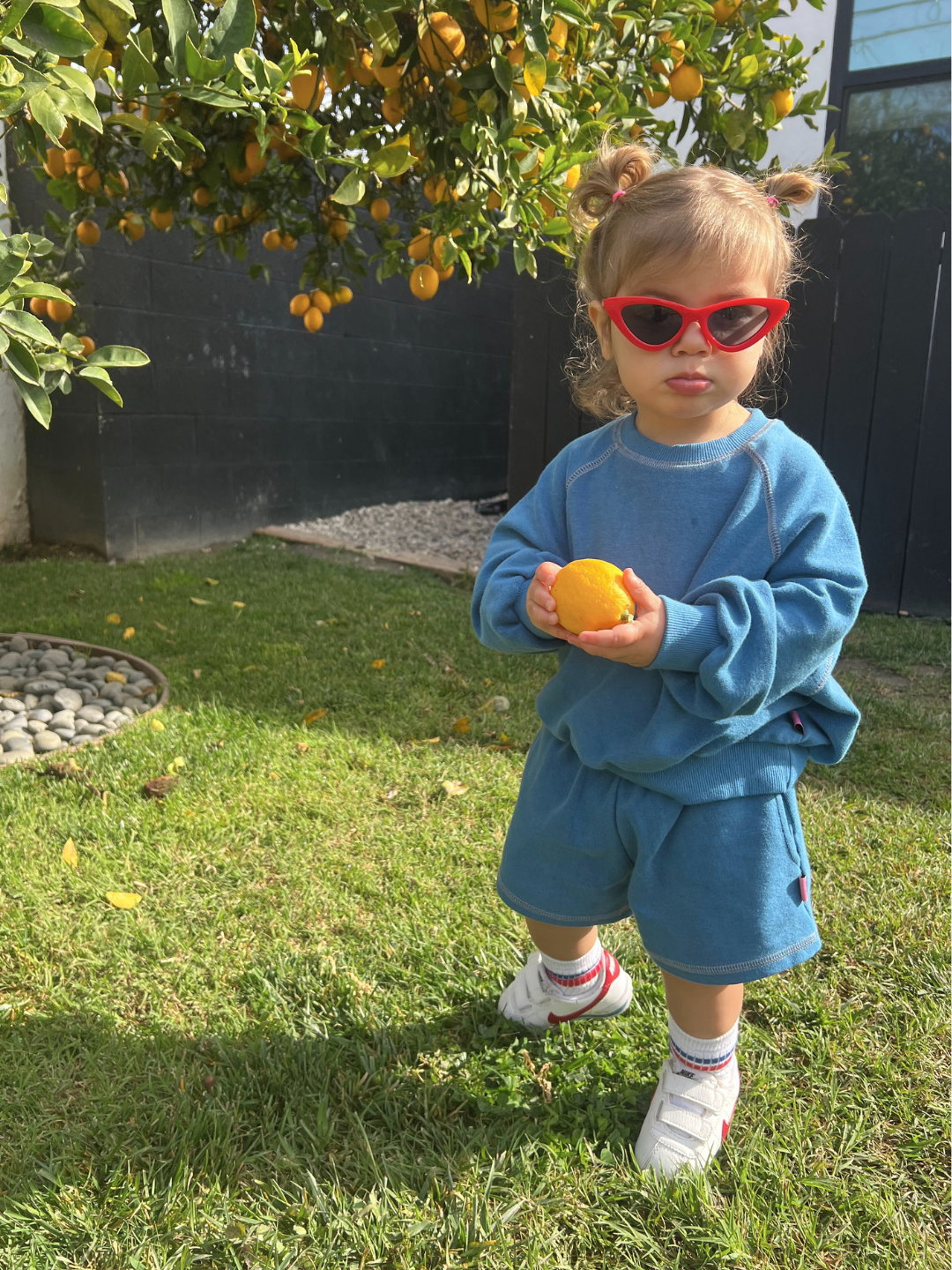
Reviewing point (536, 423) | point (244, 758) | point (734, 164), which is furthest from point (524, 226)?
point (536, 423)

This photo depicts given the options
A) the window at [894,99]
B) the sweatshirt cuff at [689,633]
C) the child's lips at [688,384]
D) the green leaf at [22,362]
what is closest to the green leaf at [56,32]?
the green leaf at [22,362]

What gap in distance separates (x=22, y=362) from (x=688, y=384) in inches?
36.7

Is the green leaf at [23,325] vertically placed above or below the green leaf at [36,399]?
above

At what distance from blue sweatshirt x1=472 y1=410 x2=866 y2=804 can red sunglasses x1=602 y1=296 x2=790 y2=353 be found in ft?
0.48

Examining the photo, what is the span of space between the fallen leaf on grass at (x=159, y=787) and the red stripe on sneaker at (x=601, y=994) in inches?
52.8

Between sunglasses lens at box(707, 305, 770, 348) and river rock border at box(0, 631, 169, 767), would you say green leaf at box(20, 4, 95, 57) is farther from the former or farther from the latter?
river rock border at box(0, 631, 169, 767)

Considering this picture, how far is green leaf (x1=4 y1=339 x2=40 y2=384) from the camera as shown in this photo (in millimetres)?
1271

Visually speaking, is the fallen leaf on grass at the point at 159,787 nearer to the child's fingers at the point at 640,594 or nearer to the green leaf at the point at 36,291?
the green leaf at the point at 36,291

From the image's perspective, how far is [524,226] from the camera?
1915 millimetres

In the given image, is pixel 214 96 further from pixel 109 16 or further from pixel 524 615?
pixel 524 615

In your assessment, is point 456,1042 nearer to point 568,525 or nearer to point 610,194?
point 568,525

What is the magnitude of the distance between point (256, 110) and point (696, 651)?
1.07 metres

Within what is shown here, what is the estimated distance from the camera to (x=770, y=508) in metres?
1.29

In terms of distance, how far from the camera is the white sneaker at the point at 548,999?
67.4 inches
